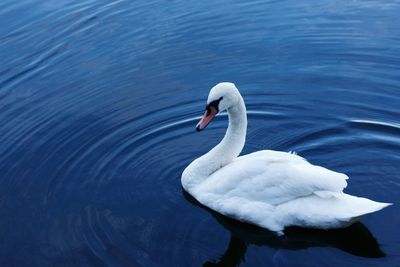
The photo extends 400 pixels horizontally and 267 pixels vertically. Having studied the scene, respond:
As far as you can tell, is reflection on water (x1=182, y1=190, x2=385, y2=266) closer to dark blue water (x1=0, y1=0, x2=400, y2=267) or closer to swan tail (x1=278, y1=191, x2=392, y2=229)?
dark blue water (x1=0, y1=0, x2=400, y2=267)

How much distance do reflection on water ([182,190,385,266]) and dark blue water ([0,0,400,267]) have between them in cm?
2

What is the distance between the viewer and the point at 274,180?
28.5 feet

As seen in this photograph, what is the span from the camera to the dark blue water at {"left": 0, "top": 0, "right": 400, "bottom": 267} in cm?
867

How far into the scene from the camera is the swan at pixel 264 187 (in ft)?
27.3

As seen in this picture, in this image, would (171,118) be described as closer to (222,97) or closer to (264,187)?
(222,97)

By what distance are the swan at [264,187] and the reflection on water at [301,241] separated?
0.52 feet

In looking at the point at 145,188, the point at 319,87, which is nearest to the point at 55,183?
the point at 145,188

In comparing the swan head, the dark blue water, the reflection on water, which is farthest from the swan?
the dark blue water

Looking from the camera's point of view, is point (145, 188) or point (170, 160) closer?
point (145, 188)

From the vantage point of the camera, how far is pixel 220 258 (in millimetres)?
8445

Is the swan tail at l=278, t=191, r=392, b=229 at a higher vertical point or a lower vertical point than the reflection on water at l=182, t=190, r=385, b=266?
higher

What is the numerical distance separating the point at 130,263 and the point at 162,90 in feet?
18.1

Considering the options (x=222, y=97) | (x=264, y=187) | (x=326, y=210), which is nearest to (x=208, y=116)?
(x=222, y=97)

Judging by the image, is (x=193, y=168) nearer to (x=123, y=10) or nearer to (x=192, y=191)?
(x=192, y=191)
